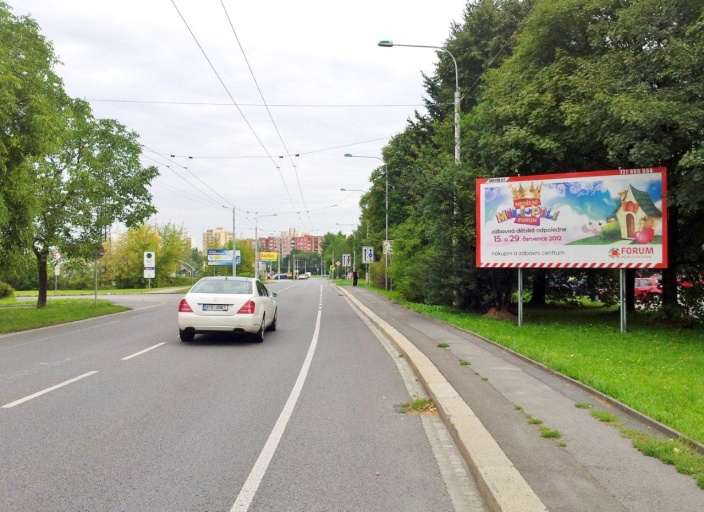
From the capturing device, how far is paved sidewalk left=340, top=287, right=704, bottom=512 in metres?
3.96

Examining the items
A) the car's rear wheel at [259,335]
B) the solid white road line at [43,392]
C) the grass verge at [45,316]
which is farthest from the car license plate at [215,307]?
the grass verge at [45,316]

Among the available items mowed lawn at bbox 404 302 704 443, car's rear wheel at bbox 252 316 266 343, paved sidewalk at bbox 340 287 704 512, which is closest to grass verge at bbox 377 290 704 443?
mowed lawn at bbox 404 302 704 443

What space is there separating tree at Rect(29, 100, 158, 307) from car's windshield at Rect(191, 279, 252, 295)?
37.6 feet

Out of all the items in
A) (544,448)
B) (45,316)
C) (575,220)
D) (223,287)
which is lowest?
(45,316)

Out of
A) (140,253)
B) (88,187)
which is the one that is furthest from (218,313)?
(140,253)

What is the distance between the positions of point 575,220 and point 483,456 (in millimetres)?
11869

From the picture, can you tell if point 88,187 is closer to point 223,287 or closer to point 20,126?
point 20,126

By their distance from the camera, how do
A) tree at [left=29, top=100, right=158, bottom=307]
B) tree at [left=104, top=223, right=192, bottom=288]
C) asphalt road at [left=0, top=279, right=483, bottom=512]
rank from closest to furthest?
asphalt road at [left=0, top=279, right=483, bottom=512] < tree at [left=29, top=100, right=158, bottom=307] < tree at [left=104, top=223, right=192, bottom=288]

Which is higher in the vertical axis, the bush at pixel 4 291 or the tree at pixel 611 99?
the tree at pixel 611 99

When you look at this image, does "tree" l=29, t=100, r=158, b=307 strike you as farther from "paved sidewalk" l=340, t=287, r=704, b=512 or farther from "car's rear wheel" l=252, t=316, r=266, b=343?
"paved sidewalk" l=340, t=287, r=704, b=512

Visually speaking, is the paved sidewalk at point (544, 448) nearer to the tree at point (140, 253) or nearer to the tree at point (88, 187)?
the tree at point (88, 187)

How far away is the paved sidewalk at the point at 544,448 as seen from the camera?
3959 mm

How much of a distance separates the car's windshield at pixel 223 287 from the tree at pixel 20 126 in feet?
18.9

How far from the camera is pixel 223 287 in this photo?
43.9ft
